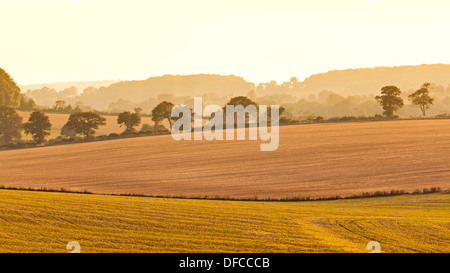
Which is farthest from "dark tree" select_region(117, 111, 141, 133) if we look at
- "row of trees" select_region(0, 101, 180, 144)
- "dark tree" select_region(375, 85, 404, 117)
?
"dark tree" select_region(375, 85, 404, 117)

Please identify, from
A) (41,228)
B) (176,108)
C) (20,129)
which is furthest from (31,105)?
(41,228)

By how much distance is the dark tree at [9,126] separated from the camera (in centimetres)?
10700

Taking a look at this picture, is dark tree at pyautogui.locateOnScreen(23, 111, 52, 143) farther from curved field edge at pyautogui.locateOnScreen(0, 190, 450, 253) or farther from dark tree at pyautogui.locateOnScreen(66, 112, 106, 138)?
curved field edge at pyautogui.locateOnScreen(0, 190, 450, 253)

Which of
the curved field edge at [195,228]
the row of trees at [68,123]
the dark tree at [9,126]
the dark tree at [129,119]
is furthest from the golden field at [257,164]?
the dark tree at [9,126]

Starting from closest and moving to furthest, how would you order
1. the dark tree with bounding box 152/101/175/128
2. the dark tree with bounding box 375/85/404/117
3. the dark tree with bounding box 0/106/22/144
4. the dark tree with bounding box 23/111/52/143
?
1. the dark tree with bounding box 23/111/52/143
2. the dark tree with bounding box 375/85/404/117
3. the dark tree with bounding box 152/101/175/128
4. the dark tree with bounding box 0/106/22/144

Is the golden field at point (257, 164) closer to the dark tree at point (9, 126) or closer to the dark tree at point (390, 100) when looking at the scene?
the dark tree at point (390, 100)

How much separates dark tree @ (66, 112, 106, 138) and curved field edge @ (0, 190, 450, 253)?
7627 cm

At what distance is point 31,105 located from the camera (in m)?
146

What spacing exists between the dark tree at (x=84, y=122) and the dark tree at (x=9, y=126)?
44.8 feet

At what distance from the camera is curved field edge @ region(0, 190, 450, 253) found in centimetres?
1752

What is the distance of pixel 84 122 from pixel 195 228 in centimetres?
8425

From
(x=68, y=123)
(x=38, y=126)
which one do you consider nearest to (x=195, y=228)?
(x=68, y=123)

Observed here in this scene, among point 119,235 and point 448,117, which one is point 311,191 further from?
point 448,117

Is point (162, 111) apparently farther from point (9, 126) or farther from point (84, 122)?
point (9, 126)
